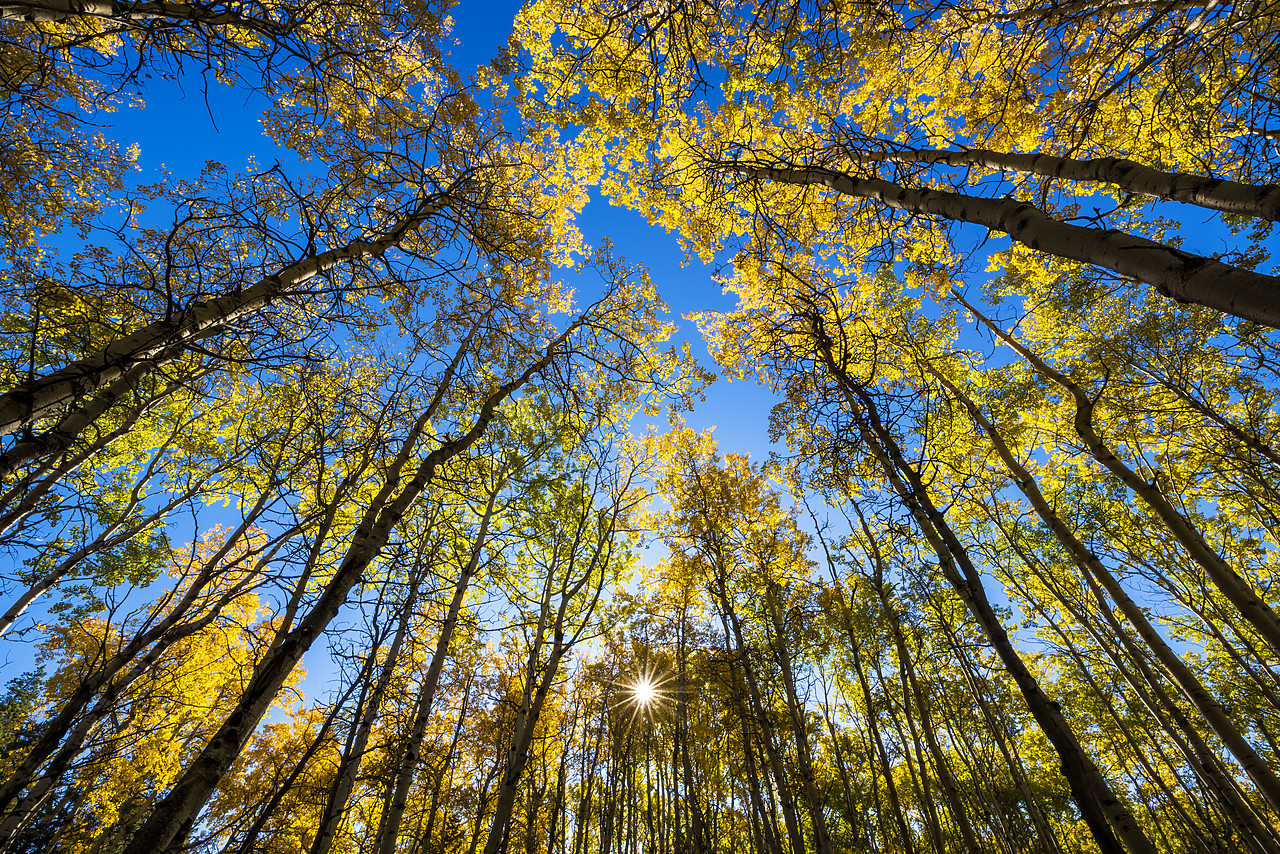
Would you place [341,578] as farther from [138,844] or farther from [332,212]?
[332,212]

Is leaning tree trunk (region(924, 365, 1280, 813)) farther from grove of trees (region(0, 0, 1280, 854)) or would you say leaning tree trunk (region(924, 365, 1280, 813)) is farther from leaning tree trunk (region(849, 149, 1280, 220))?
leaning tree trunk (region(849, 149, 1280, 220))

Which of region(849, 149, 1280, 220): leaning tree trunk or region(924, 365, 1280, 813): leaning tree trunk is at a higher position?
region(849, 149, 1280, 220): leaning tree trunk

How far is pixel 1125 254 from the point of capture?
275 centimetres

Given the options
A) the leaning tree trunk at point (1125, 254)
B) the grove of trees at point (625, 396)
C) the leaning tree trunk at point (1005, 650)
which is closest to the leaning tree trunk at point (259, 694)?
the grove of trees at point (625, 396)

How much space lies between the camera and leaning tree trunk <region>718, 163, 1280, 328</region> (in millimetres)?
2238

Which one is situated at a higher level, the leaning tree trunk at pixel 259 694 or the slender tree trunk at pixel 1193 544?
the slender tree trunk at pixel 1193 544

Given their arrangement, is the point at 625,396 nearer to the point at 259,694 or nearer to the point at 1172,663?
the point at 259,694

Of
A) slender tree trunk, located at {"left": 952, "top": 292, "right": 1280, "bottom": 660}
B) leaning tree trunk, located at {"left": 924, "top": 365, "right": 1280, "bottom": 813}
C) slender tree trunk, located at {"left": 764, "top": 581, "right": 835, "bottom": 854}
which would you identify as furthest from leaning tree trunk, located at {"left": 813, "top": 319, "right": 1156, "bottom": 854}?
slender tree trunk, located at {"left": 764, "top": 581, "right": 835, "bottom": 854}

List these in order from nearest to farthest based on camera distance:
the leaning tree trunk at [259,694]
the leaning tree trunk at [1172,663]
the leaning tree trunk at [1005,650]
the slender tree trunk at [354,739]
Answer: the leaning tree trunk at [259,694] → the leaning tree trunk at [1005,650] → the slender tree trunk at [354,739] → the leaning tree trunk at [1172,663]

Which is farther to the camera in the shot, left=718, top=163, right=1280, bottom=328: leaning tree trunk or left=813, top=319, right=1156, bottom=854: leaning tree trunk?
left=813, top=319, right=1156, bottom=854: leaning tree trunk

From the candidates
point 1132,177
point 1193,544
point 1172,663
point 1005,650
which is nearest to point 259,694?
point 1005,650

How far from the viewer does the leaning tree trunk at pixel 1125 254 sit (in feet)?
7.34

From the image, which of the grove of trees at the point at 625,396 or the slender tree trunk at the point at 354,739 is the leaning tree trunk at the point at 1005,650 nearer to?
the grove of trees at the point at 625,396

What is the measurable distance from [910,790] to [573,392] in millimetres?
22908
